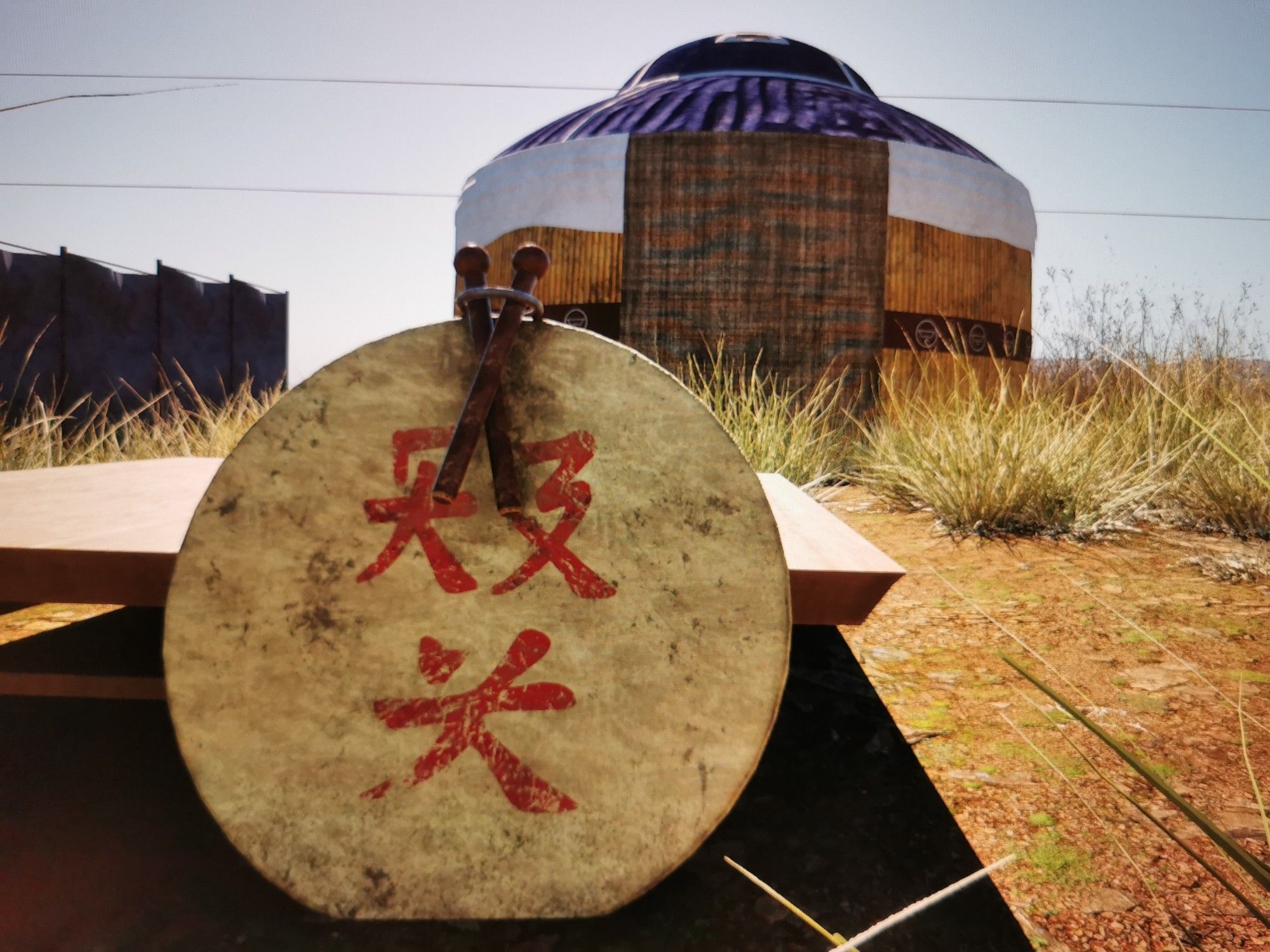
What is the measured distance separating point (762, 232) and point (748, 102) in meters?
1.50

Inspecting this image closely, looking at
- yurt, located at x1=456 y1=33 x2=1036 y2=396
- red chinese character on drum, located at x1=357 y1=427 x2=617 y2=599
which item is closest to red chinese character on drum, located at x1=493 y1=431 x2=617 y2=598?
red chinese character on drum, located at x1=357 y1=427 x2=617 y2=599

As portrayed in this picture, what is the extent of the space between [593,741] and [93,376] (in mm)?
8135

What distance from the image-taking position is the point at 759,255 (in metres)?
5.29

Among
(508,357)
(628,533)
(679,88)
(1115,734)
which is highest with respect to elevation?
(679,88)

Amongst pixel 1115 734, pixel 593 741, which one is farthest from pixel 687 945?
pixel 1115 734

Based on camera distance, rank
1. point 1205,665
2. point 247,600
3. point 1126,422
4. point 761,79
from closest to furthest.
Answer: point 247,600 → point 1205,665 → point 1126,422 → point 761,79

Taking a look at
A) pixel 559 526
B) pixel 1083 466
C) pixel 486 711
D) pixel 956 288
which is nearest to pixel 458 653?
pixel 486 711

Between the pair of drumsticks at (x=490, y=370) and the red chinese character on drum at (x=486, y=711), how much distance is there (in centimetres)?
16

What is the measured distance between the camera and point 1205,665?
176cm

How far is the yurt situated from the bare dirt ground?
2.81 meters

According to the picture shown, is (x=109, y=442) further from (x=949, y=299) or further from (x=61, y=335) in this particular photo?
(x=949, y=299)

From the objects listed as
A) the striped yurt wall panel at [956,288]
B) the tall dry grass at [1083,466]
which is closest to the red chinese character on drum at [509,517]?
the tall dry grass at [1083,466]

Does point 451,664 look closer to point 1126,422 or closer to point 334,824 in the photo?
point 334,824

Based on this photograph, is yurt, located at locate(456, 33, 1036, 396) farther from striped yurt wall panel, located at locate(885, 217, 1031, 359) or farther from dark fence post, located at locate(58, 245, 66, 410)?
dark fence post, located at locate(58, 245, 66, 410)
